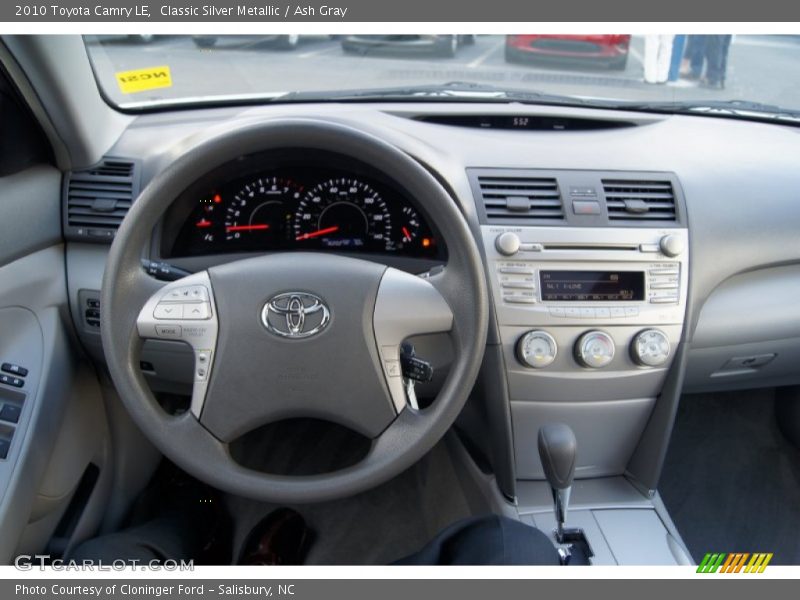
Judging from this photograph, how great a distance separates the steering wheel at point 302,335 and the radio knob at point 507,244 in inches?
13.1

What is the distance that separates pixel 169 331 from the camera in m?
1.30

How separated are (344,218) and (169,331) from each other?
1.56ft

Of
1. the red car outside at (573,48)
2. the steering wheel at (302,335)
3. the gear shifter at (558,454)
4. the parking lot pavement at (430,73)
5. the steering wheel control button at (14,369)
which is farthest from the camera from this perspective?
the parking lot pavement at (430,73)

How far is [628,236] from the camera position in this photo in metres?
1.67

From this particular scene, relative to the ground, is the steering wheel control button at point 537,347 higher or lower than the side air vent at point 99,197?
lower

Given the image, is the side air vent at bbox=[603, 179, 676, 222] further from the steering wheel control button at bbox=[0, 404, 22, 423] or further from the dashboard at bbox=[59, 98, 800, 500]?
the steering wheel control button at bbox=[0, 404, 22, 423]

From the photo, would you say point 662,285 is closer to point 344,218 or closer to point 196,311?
point 344,218

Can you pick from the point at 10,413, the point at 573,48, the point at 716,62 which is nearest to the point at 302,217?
the point at 10,413

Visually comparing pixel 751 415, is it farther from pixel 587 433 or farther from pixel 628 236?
pixel 628 236

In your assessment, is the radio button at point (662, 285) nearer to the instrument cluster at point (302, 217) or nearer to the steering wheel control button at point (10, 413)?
the instrument cluster at point (302, 217)

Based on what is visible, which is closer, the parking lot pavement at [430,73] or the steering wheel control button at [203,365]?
the steering wheel control button at [203,365]

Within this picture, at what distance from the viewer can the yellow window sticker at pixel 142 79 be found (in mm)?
1852

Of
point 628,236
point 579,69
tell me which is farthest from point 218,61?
point 628,236

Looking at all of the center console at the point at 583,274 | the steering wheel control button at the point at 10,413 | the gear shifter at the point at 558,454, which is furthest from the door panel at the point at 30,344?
the gear shifter at the point at 558,454
